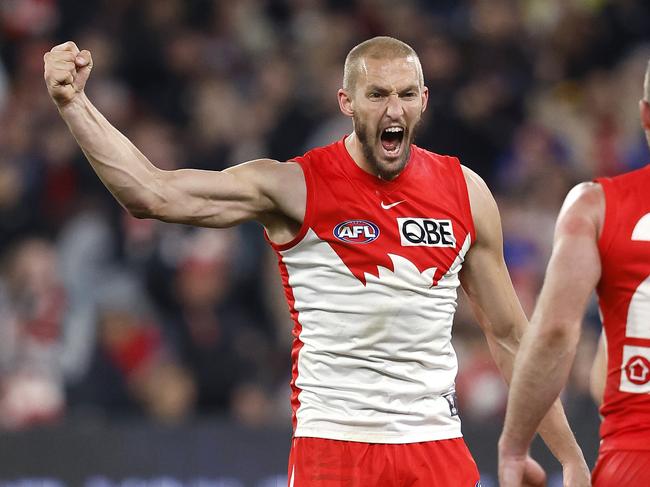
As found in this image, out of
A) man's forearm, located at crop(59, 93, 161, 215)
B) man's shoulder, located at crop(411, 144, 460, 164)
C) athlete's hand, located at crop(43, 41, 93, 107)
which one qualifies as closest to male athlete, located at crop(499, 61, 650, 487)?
man's shoulder, located at crop(411, 144, 460, 164)

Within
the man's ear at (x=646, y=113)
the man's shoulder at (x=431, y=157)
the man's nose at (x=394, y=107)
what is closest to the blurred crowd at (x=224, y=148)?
the man's shoulder at (x=431, y=157)

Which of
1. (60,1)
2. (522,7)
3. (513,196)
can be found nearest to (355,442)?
(513,196)

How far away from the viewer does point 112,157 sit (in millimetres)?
4555

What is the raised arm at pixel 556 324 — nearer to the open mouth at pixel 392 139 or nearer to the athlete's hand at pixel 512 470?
the athlete's hand at pixel 512 470

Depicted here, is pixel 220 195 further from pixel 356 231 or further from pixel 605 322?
pixel 605 322

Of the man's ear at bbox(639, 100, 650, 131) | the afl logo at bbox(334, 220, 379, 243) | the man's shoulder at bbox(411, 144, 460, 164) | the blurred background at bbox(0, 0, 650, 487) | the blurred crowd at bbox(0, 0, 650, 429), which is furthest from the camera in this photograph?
the blurred crowd at bbox(0, 0, 650, 429)

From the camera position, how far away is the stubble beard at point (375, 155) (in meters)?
4.91

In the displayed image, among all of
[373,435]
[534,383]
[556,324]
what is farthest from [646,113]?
[373,435]

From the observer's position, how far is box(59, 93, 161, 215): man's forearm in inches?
178

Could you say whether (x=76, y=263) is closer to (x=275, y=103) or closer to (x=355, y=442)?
(x=275, y=103)

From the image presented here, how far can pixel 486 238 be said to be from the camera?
198 inches

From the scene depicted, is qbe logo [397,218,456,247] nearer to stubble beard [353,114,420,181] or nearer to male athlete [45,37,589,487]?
male athlete [45,37,589,487]

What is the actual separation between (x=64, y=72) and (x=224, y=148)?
18.3 ft

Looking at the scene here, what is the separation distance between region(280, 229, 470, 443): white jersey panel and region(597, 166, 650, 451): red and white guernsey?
947 mm
